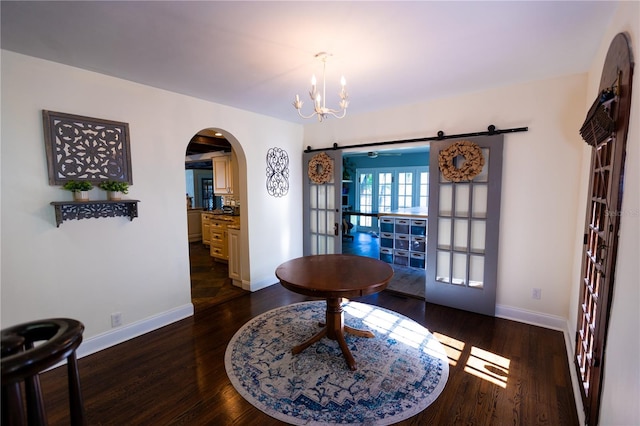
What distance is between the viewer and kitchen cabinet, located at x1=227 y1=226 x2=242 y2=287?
408 cm

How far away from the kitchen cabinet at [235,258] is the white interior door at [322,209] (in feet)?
3.53

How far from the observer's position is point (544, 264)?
2.88 meters

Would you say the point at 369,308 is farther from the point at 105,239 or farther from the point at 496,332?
the point at 105,239

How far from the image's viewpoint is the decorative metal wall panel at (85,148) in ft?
7.32

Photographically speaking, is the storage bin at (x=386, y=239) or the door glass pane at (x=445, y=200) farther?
the storage bin at (x=386, y=239)

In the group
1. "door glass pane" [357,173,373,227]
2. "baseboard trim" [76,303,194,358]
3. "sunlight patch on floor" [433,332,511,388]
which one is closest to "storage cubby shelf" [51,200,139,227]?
"baseboard trim" [76,303,194,358]

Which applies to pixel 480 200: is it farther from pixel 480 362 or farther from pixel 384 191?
pixel 384 191

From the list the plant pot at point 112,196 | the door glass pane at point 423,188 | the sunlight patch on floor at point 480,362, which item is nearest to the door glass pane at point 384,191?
the door glass pane at point 423,188

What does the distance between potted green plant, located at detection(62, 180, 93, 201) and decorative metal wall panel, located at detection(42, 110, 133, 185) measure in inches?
2.2

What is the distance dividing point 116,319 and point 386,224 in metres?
3.90

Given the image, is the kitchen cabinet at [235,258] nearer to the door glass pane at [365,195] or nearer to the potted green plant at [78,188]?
the potted green plant at [78,188]

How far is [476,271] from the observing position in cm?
322

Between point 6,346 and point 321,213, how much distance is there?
394 cm

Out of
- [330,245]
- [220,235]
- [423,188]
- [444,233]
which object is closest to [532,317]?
[444,233]
